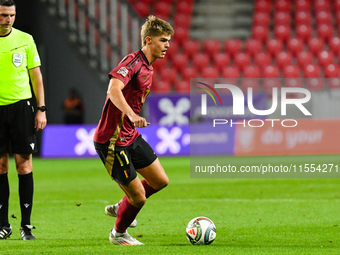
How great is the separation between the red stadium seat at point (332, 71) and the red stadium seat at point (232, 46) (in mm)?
2875

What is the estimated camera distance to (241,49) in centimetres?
1916

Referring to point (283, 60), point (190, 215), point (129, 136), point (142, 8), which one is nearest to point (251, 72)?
point (283, 60)

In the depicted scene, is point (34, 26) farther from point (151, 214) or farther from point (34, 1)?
point (151, 214)

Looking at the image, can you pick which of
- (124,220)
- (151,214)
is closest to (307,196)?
(151,214)

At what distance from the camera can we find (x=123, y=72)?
4.49 meters

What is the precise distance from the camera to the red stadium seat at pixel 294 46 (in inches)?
754

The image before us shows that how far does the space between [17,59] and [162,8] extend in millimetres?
15011

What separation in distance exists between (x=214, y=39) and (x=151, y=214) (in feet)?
44.5

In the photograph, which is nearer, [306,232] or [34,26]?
[306,232]

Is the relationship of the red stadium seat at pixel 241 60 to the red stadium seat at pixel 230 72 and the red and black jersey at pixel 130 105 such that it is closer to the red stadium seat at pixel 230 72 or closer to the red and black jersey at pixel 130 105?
the red stadium seat at pixel 230 72

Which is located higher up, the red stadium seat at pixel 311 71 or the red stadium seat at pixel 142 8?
the red stadium seat at pixel 142 8

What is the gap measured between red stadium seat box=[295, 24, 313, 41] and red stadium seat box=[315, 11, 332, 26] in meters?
0.47

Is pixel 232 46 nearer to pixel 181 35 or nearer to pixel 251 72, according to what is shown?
pixel 251 72

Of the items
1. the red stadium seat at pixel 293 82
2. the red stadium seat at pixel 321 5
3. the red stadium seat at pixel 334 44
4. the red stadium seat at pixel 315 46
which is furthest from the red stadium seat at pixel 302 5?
the red stadium seat at pixel 293 82
